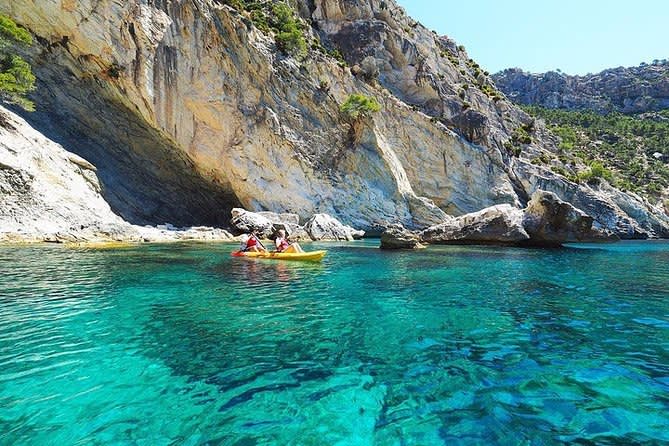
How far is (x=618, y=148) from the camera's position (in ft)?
273

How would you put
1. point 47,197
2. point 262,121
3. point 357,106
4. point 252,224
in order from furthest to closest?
point 357,106, point 262,121, point 252,224, point 47,197

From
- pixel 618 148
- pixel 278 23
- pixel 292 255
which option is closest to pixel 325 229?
pixel 292 255

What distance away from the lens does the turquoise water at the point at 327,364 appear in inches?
154

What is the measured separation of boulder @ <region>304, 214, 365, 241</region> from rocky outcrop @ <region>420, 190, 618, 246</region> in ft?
32.0

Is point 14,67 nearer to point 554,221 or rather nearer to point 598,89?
point 554,221

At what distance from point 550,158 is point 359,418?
73.0 meters

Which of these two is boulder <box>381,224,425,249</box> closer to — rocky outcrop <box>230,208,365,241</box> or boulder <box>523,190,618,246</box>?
boulder <box>523,190,618,246</box>

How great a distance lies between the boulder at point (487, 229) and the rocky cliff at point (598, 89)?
112818 millimetres

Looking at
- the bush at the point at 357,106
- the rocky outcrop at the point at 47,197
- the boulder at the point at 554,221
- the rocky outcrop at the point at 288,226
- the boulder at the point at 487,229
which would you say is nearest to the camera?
the rocky outcrop at the point at 47,197

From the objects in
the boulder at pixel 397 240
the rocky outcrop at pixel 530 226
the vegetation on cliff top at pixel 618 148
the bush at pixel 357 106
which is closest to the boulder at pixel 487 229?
the rocky outcrop at pixel 530 226

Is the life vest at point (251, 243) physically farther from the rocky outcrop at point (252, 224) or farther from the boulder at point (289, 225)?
the rocky outcrop at point (252, 224)

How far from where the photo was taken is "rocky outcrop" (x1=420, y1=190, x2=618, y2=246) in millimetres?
27625

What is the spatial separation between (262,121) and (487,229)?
24954 millimetres

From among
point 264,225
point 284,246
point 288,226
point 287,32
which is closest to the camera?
point 284,246
